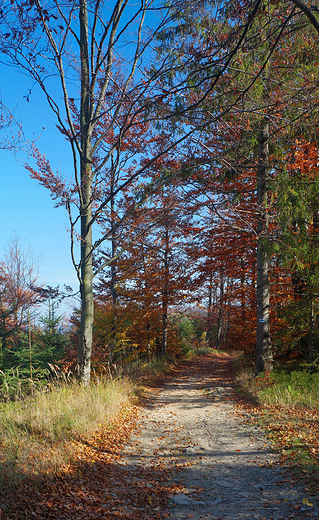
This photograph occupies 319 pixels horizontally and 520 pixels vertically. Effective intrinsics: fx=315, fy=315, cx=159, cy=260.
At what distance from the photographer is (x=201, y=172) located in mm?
9219

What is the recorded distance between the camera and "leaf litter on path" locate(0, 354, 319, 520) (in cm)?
350

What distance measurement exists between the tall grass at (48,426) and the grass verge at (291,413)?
3.28m

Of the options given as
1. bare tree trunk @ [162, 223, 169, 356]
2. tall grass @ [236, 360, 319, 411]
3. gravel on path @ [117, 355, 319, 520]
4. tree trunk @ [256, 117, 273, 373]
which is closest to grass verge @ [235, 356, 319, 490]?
tall grass @ [236, 360, 319, 411]

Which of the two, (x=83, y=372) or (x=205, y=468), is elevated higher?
(x=83, y=372)

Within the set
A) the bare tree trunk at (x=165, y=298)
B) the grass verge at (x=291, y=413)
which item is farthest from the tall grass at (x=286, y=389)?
the bare tree trunk at (x=165, y=298)

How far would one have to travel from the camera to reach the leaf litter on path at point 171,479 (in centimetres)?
350

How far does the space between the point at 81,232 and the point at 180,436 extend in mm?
5115

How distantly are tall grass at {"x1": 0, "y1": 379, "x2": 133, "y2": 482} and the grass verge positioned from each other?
328 cm

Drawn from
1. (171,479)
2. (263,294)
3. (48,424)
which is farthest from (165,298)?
(171,479)

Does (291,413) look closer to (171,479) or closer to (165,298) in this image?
(171,479)

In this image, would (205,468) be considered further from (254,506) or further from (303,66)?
(303,66)

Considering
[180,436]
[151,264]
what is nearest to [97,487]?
[180,436]

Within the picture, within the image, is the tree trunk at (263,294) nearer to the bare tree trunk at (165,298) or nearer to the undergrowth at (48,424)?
the undergrowth at (48,424)

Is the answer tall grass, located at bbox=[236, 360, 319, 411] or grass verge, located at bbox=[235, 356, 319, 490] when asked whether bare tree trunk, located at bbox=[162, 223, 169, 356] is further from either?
tall grass, located at bbox=[236, 360, 319, 411]
